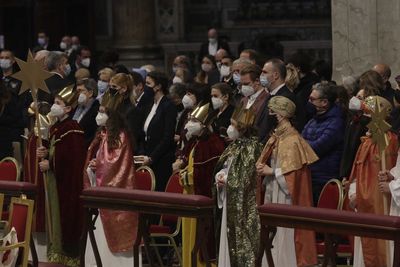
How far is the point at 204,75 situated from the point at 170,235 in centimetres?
527

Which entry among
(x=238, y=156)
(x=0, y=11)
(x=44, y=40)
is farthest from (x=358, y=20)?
(x=0, y=11)

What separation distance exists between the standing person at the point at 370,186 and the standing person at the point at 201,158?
4.63 ft

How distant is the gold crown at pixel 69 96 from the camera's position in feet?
47.9

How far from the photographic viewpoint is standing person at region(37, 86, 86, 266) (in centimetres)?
1459

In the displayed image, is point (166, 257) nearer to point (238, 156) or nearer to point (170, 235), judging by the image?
point (170, 235)

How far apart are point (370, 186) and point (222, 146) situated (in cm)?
167

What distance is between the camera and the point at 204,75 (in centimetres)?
1888

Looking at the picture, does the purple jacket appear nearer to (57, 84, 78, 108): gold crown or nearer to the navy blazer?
the navy blazer

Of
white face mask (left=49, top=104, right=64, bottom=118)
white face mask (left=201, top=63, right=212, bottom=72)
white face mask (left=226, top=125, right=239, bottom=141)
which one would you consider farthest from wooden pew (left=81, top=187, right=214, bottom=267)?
white face mask (left=201, top=63, right=212, bottom=72)

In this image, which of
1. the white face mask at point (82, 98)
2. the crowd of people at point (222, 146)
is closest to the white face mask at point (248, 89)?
the crowd of people at point (222, 146)

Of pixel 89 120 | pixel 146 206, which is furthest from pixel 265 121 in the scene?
pixel 89 120

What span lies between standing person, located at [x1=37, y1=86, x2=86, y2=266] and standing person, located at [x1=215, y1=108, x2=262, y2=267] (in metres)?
2.10

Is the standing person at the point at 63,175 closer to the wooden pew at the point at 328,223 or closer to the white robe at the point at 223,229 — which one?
the white robe at the point at 223,229

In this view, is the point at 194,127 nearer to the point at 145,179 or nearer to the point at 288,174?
the point at 145,179
